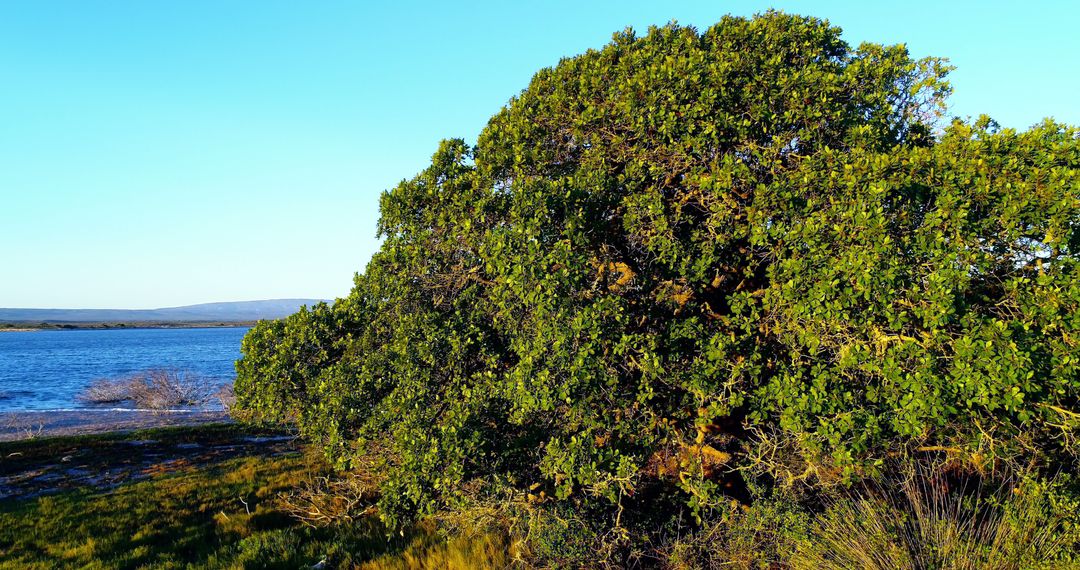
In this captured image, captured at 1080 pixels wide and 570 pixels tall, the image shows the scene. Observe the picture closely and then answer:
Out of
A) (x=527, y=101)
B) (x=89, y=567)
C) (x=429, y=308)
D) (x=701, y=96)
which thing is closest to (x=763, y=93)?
(x=701, y=96)

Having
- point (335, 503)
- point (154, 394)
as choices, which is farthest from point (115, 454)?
point (154, 394)

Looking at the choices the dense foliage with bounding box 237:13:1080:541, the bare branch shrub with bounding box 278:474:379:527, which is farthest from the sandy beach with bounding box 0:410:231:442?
the dense foliage with bounding box 237:13:1080:541

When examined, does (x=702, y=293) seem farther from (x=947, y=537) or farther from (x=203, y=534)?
(x=203, y=534)

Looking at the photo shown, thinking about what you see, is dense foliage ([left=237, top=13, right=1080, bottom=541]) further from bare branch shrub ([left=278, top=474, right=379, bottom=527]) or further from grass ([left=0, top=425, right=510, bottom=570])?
bare branch shrub ([left=278, top=474, right=379, bottom=527])

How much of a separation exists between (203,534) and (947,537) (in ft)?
44.6

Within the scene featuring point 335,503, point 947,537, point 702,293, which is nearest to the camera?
point 947,537

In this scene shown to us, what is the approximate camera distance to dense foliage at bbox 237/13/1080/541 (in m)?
5.75

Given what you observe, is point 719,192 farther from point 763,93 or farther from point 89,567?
point 89,567

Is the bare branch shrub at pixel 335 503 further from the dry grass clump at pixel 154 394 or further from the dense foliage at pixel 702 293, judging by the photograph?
the dry grass clump at pixel 154 394

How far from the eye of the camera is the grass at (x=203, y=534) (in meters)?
9.07

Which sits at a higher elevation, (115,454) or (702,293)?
(702,293)

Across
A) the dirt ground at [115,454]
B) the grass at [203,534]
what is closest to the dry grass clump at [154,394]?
the dirt ground at [115,454]

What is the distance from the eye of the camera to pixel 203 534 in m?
10.8

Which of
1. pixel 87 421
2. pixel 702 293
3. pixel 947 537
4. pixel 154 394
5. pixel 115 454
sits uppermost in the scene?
pixel 702 293
